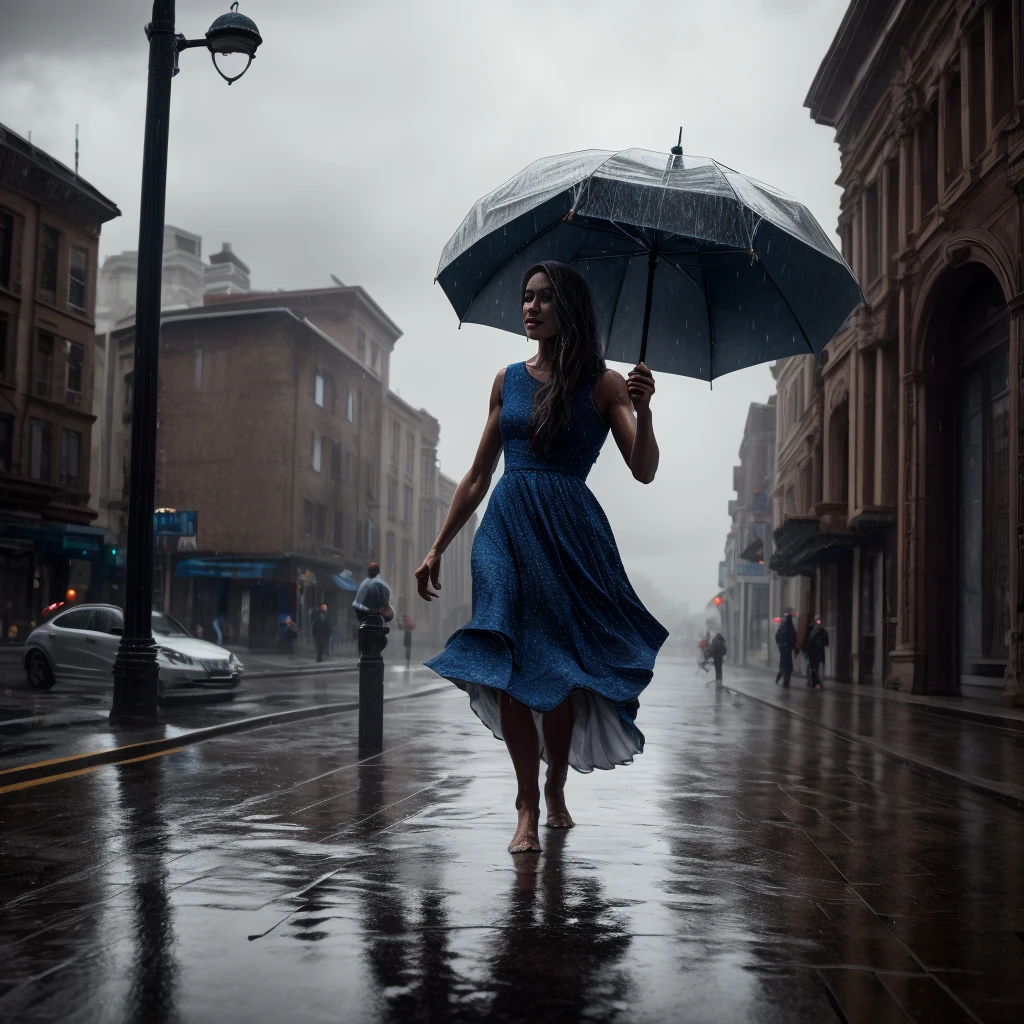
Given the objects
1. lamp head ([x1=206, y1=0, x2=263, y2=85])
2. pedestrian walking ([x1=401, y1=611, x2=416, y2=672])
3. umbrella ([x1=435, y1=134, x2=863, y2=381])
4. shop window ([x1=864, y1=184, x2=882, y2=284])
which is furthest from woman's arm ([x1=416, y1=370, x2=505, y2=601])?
shop window ([x1=864, y1=184, x2=882, y2=284])

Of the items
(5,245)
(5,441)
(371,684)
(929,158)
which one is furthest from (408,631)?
(371,684)

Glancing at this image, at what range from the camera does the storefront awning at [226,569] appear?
45.5 metres

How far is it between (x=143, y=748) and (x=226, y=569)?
38274mm

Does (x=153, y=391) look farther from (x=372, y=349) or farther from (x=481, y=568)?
(x=372, y=349)

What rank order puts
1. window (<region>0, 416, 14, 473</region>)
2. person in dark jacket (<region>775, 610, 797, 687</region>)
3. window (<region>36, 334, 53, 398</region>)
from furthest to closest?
window (<region>36, 334, 53, 398</region>)
window (<region>0, 416, 14, 473</region>)
person in dark jacket (<region>775, 610, 797, 687</region>)

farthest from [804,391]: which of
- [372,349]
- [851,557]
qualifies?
[372,349]

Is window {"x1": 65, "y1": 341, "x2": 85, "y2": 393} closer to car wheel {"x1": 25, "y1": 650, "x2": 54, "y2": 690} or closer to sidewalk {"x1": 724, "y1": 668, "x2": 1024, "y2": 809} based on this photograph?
car wheel {"x1": 25, "y1": 650, "x2": 54, "y2": 690}

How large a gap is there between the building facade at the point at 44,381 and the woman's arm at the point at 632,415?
3198cm

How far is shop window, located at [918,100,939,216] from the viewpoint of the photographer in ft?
81.1

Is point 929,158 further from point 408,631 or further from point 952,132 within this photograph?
point 408,631

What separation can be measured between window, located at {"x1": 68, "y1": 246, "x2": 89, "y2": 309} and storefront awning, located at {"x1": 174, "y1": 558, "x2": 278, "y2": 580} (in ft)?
36.7

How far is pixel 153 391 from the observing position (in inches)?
415

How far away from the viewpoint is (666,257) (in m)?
5.90

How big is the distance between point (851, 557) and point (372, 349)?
109ft
